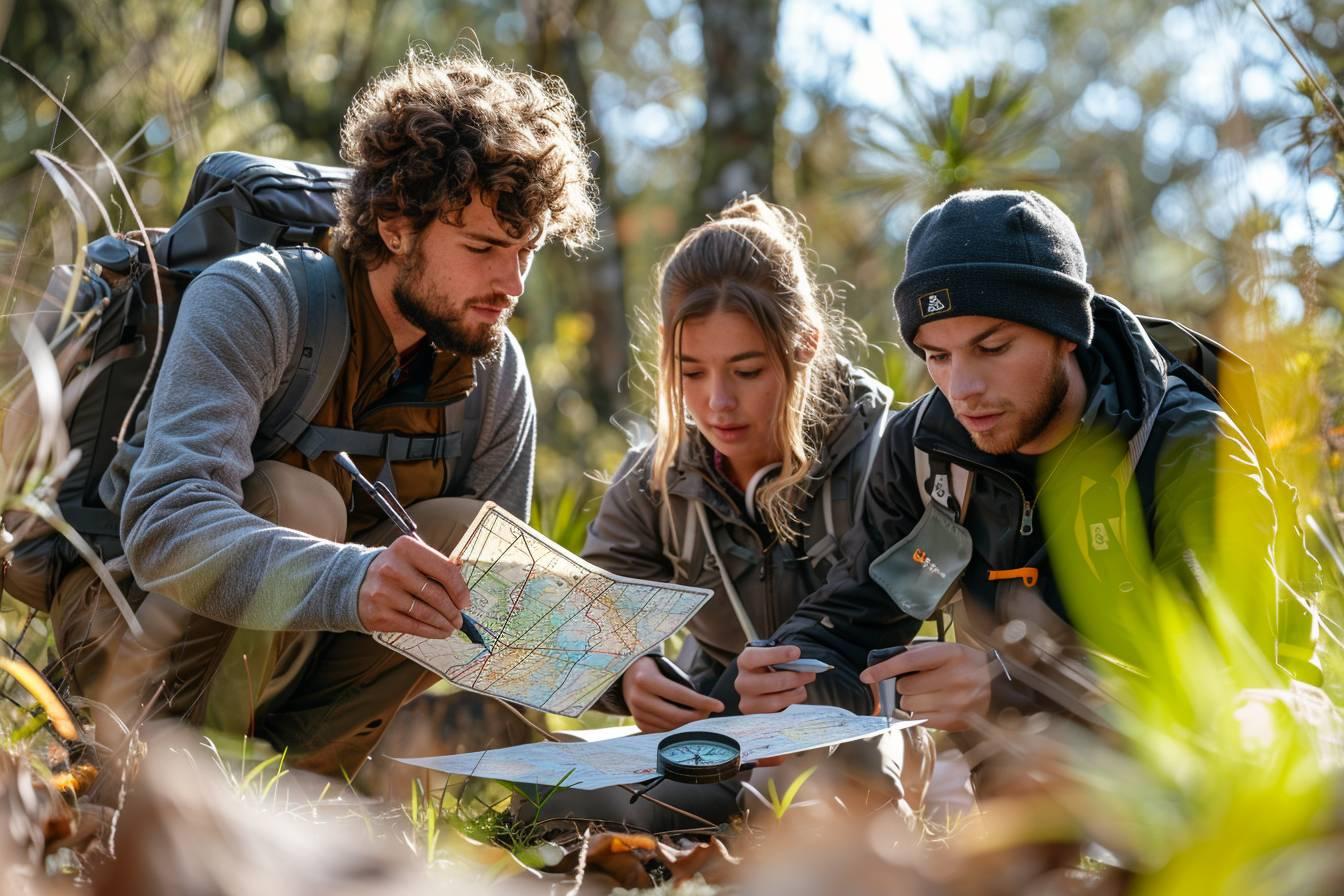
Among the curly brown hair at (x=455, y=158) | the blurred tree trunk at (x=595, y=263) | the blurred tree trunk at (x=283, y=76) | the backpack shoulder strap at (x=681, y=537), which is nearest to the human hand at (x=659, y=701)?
the backpack shoulder strap at (x=681, y=537)

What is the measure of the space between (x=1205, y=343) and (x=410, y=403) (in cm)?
203

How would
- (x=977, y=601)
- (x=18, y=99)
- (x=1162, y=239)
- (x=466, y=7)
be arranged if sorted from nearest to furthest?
(x=977, y=601) < (x=18, y=99) < (x=466, y=7) < (x=1162, y=239)

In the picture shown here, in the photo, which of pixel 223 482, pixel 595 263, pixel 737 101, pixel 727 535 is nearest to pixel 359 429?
pixel 223 482

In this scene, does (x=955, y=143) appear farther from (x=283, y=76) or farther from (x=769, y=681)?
(x=283, y=76)

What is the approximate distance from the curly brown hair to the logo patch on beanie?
3.96ft

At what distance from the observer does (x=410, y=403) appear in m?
3.57

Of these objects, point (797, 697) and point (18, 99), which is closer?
point (797, 697)

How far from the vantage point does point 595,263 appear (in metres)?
9.72

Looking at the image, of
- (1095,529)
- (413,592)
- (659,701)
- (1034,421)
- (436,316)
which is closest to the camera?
(413,592)

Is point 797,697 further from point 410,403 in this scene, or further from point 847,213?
point 847,213

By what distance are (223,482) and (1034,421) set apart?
1838mm

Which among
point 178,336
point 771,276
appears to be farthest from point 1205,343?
point 178,336

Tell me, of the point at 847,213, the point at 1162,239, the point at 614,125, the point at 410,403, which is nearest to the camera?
the point at 410,403

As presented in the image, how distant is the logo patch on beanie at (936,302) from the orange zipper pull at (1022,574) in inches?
22.9
